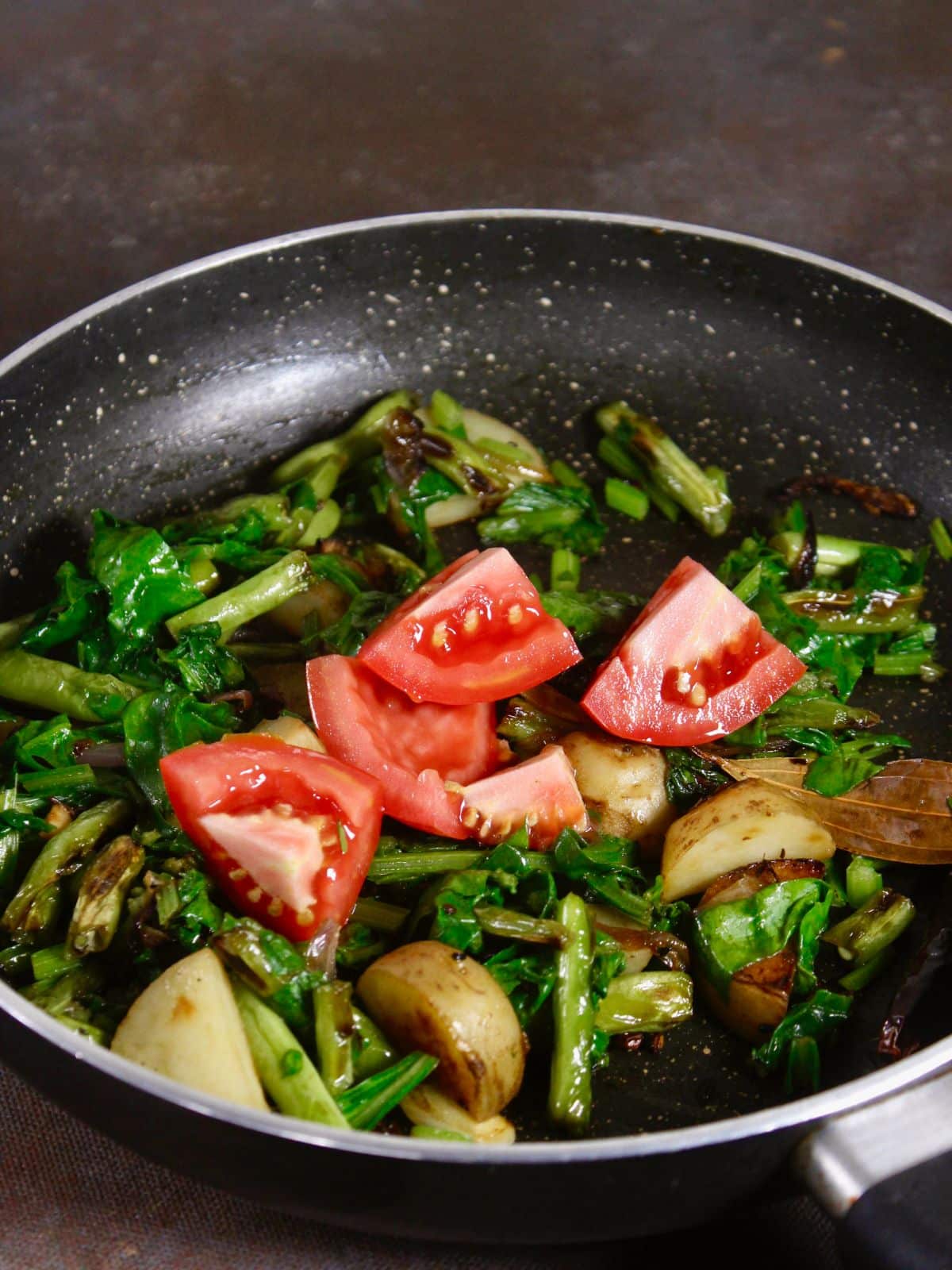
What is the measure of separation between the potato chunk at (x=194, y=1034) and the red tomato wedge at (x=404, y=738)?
18.4 inches

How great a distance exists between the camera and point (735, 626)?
256cm

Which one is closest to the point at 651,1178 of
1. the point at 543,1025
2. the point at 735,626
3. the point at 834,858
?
the point at 543,1025

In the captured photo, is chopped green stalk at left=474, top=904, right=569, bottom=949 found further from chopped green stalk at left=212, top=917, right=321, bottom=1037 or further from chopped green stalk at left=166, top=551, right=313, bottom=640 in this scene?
chopped green stalk at left=166, top=551, right=313, bottom=640

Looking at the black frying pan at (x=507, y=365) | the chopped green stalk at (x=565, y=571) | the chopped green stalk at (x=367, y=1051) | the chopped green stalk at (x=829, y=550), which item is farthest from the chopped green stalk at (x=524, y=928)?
the chopped green stalk at (x=829, y=550)

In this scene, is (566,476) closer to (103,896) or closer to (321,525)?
(321,525)

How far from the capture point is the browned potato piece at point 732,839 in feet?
7.48

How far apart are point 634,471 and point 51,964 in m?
1.85

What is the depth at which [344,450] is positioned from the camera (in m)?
3.23

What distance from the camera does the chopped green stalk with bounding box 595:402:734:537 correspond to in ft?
10.4

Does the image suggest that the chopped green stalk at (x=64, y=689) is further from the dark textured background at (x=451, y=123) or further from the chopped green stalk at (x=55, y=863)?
the dark textured background at (x=451, y=123)

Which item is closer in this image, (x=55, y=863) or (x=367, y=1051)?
(x=367, y=1051)

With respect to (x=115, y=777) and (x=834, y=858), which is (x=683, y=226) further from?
(x=115, y=777)

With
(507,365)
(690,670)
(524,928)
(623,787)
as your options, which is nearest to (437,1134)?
(524,928)

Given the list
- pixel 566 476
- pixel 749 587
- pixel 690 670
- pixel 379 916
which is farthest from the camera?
pixel 566 476
